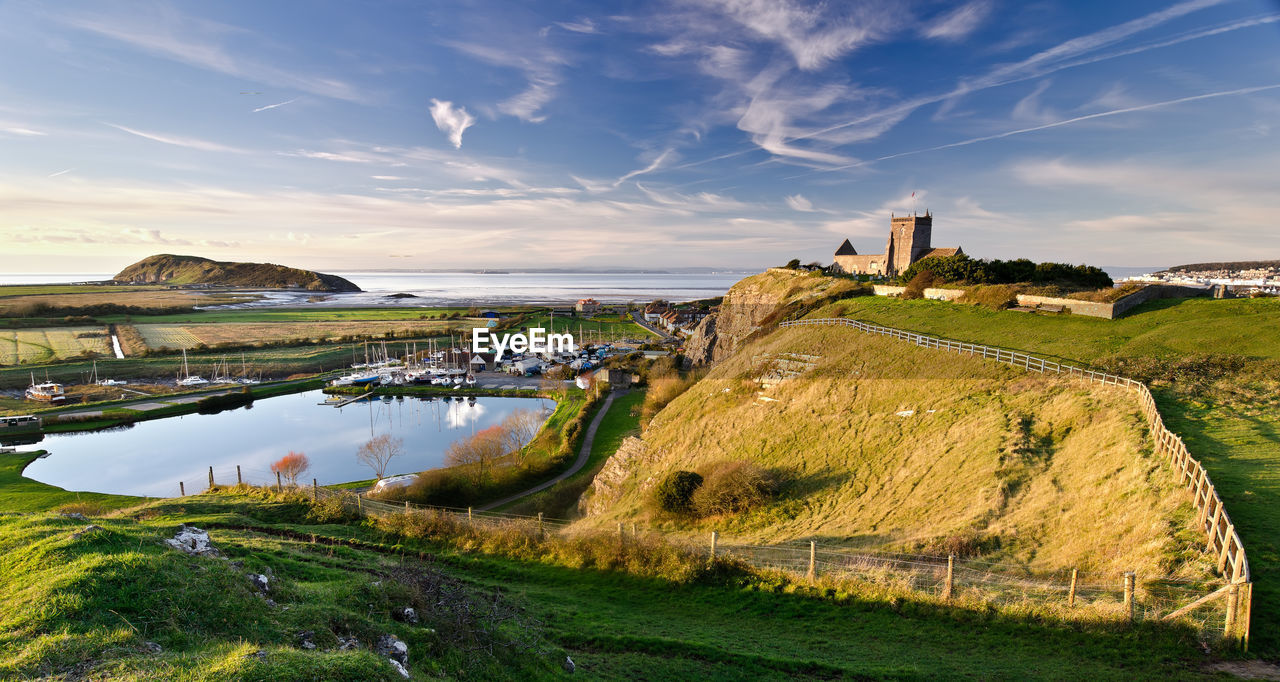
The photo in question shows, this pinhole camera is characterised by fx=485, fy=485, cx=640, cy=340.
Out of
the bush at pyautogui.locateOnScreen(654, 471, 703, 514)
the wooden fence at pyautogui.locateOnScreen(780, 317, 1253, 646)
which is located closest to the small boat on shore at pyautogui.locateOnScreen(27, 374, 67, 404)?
the bush at pyautogui.locateOnScreen(654, 471, 703, 514)

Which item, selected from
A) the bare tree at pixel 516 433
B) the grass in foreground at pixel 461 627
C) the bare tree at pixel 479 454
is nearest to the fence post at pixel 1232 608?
the grass in foreground at pixel 461 627

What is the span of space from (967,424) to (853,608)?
1097 centimetres

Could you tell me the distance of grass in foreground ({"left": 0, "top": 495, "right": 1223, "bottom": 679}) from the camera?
17.2 ft

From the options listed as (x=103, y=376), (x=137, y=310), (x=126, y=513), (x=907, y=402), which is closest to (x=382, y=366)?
(x=103, y=376)

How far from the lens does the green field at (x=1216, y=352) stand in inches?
398

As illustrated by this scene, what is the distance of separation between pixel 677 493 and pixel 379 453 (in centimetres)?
2620

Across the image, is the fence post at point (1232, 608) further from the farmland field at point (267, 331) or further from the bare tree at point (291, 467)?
the farmland field at point (267, 331)

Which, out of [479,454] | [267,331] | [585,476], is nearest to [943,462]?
[585,476]

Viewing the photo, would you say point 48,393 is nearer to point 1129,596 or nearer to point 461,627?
point 461,627

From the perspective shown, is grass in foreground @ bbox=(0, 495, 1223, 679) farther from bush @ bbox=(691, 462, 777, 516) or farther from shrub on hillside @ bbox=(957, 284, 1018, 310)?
shrub on hillside @ bbox=(957, 284, 1018, 310)

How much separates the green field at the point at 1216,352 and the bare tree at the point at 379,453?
112ft

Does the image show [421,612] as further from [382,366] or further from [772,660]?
[382,366]

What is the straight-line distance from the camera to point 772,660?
910 cm

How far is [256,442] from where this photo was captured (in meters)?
45.6
